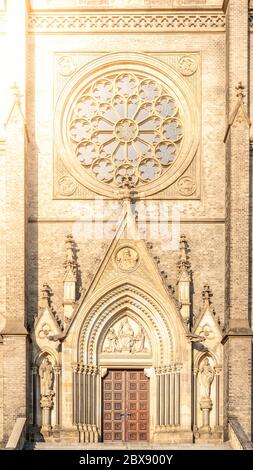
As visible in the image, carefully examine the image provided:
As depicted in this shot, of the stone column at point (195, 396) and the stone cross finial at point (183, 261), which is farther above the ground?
the stone cross finial at point (183, 261)

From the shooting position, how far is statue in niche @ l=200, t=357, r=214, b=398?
37531 mm

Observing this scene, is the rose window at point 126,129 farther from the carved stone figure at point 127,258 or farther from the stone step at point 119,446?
the stone step at point 119,446

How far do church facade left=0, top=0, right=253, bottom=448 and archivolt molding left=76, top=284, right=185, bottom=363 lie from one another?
1.6 inches

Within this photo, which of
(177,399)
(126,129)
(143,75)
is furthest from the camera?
(143,75)

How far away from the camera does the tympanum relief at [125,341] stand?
38281 millimetres

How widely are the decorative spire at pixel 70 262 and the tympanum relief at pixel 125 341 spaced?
1.82m

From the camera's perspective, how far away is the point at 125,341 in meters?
38.3

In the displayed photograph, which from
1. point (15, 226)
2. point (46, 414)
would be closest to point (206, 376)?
point (46, 414)

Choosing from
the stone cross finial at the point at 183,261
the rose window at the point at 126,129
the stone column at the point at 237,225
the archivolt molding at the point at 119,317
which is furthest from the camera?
the rose window at the point at 126,129

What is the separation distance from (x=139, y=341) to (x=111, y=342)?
76 centimetres

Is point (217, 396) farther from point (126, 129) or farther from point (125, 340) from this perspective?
point (126, 129)

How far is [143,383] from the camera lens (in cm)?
3838

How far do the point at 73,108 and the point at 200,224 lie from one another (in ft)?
16.0

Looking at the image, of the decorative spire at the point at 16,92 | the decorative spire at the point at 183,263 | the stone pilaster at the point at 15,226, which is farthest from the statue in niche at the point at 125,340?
the decorative spire at the point at 16,92
